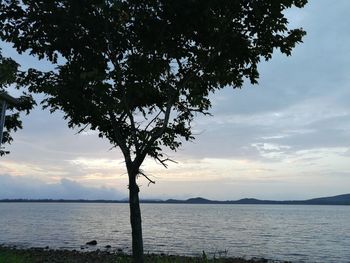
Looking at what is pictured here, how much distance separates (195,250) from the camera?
4822 centimetres

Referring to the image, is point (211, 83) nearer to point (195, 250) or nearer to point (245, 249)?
point (195, 250)

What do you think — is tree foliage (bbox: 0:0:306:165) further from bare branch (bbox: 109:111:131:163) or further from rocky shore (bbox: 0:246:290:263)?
rocky shore (bbox: 0:246:290:263)

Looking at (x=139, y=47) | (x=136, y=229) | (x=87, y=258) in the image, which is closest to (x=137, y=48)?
(x=139, y=47)

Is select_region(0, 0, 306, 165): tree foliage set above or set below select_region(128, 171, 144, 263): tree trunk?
above

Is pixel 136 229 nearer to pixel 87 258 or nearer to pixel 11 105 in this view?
pixel 11 105

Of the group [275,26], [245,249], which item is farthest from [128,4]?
[245,249]

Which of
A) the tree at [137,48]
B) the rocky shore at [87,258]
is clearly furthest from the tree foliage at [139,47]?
the rocky shore at [87,258]

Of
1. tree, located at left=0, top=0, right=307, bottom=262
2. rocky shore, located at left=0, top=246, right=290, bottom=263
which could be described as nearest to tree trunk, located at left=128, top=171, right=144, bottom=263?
tree, located at left=0, top=0, right=307, bottom=262

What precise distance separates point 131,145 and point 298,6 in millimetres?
6316

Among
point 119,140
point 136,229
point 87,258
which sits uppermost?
point 119,140

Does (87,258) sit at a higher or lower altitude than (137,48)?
lower

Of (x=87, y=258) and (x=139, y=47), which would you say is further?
(x=87, y=258)

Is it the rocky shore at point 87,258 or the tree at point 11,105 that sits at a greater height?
the tree at point 11,105

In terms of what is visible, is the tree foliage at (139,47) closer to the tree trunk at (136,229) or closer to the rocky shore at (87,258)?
the tree trunk at (136,229)
